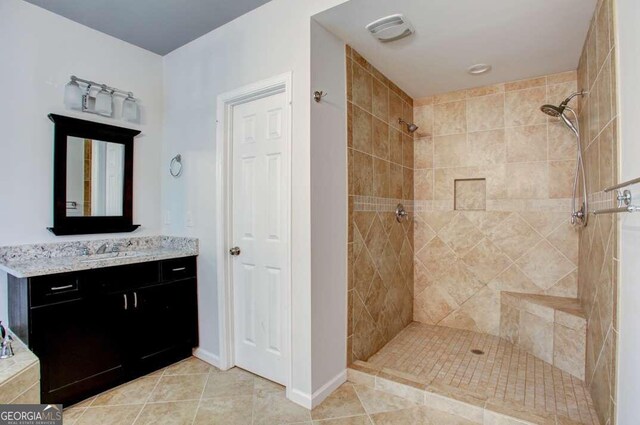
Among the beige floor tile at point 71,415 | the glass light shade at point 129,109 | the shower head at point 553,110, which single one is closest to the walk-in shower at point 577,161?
the shower head at point 553,110

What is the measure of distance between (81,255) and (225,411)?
1.63 metres

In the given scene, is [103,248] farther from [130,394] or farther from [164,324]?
[130,394]

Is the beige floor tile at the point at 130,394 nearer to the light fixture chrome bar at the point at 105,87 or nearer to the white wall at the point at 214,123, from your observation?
the white wall at the point at 214,123

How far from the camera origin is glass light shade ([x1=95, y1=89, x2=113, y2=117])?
8.32 ft

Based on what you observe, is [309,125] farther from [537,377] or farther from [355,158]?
[537,377]

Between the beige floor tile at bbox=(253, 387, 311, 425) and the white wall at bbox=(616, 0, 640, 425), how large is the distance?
1.53 m

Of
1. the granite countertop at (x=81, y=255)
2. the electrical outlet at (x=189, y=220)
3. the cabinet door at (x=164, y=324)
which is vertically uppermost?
the electrical outlet at (x=189, y=220)

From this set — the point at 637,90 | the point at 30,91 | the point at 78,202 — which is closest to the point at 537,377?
the point at 637,90

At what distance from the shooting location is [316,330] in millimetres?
2051

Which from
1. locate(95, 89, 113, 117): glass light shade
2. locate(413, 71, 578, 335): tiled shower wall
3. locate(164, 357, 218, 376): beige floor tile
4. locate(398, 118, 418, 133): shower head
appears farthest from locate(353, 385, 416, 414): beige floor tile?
locate(95, 89, 113, 117): glass light shade

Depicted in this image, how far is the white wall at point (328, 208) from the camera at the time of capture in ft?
6.72

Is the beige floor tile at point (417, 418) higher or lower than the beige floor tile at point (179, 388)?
Answer: lower

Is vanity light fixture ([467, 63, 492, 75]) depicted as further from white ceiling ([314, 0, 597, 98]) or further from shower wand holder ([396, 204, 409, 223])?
shower wand holder ([396, 204, 409, 223])

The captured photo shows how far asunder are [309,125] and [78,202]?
6.33ft
